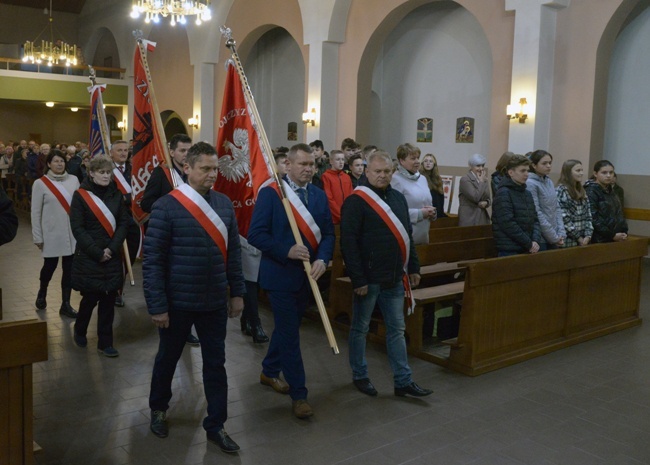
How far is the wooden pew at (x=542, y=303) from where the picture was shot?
504cm

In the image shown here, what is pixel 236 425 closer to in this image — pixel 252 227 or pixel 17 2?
pixel 252 227

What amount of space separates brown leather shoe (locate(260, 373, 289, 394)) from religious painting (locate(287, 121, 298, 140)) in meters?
12.8

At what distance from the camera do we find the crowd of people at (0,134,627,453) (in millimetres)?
3541

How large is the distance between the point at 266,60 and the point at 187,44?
9.19 feet

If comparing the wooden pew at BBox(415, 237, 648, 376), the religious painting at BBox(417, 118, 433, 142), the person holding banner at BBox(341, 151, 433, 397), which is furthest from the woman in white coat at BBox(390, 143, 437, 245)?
the religious painting at BBox(417, 118, 433, 142)

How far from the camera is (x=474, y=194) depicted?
24.9 feet

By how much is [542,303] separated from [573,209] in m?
1.19

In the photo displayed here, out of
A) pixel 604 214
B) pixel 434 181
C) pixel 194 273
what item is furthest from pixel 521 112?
pixel 194 273

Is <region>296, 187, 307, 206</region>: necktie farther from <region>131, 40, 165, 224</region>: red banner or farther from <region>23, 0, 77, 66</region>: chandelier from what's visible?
<region>23, 0, 77, 66</region>: chandelier

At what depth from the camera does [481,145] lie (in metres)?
12.6

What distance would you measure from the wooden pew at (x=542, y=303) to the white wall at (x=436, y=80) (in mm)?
6430

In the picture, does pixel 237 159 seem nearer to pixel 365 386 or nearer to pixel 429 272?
pixel 365 386

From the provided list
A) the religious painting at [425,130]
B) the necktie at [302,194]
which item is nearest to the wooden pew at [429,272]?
the necktie at [302,194]

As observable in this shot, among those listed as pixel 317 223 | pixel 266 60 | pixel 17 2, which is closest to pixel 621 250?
pixel 317 223
